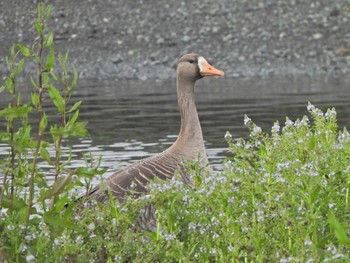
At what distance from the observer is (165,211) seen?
802 centimetres

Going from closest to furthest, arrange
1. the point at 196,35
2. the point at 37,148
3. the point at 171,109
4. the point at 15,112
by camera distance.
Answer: the point at 15,112 → the point at 37,148 → the point at 171,109 → the point at 196,35

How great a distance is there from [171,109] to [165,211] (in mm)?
20299

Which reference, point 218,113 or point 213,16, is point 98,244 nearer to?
point 218,113

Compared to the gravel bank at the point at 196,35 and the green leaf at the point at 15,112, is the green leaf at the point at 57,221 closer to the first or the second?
the green leaf at the point at 15,112

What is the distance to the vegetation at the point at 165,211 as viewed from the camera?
7414 millimetres

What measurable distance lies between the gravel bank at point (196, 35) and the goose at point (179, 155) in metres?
25.0

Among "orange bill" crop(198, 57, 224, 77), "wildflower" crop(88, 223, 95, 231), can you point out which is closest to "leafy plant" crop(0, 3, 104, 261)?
"wildflower" crop(88, 223, 95, 231)

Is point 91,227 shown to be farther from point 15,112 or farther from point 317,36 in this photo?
point 317,36

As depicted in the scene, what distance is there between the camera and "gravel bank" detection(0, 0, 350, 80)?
1590 inches

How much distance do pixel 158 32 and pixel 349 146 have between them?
33.9 m

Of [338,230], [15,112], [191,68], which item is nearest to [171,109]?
[191,68]

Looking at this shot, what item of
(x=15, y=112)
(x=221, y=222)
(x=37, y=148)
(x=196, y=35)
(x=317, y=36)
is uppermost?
(x=317, y=36)

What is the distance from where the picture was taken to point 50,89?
741 cm

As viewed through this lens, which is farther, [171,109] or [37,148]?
[171,109]
